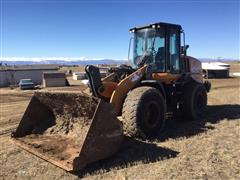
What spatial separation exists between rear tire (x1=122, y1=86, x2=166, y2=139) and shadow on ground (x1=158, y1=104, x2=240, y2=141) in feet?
1.13

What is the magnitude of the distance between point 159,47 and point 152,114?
2003mm

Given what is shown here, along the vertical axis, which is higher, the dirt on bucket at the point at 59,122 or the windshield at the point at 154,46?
the windshield at the point at 154,46

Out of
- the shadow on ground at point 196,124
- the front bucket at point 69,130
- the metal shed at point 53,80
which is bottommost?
the metal shed at point 53,80

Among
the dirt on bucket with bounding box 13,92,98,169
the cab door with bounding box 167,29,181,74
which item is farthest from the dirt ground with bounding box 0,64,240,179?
the cab door with bounding box 167,29,181,74

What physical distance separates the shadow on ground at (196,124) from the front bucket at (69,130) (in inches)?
68.3

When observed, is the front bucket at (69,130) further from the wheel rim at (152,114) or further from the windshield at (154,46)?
the windshield at (154,46)

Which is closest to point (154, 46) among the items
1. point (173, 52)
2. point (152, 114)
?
point (173, 52)

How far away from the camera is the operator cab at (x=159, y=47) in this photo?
9.08 metres

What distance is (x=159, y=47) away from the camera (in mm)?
9078

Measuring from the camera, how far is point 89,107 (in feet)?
23.2

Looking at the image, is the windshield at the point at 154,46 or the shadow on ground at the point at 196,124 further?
the windshield at the point at 154,46

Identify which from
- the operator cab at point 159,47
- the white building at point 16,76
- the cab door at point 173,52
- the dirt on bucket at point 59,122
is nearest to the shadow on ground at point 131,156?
the dirt on bucket at point 59,122

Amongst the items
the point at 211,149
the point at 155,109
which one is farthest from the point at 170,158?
the point at 155,109

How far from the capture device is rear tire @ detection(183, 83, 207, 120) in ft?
31.8
